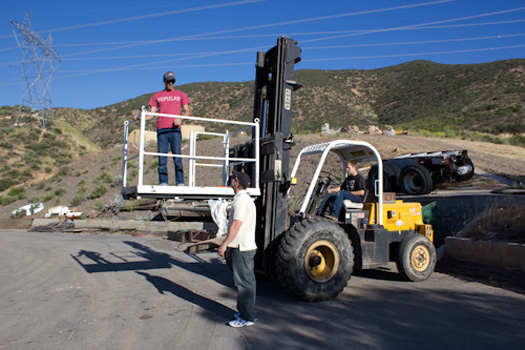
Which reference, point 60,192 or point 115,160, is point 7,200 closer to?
point 60,192

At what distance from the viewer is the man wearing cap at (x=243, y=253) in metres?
4.92

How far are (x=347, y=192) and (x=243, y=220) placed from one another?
2753 mm

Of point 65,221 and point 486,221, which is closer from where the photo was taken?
point 486,221

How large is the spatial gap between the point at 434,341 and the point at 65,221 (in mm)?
17371

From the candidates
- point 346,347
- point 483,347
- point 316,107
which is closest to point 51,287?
point 346,347

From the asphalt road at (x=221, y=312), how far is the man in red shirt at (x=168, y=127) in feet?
6.07

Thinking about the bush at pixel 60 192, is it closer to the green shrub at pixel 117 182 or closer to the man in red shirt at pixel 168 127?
the green shrub at pixel 117 182

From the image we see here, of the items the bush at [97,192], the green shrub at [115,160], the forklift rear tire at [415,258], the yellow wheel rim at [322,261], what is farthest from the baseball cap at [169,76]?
the green shrub at [115,160]

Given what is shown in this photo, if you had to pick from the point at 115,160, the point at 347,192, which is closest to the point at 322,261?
the point at 347,192

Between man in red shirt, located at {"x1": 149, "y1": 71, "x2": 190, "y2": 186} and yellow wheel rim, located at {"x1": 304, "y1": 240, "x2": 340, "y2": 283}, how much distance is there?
2300 mm

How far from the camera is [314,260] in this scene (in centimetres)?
602

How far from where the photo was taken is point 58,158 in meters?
41.5

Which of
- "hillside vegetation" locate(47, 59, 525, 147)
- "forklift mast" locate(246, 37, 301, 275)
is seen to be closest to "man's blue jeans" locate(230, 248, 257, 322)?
"forklift mast" locate(246, 37, 301, 275)

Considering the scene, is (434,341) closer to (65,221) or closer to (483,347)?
(483,347)
